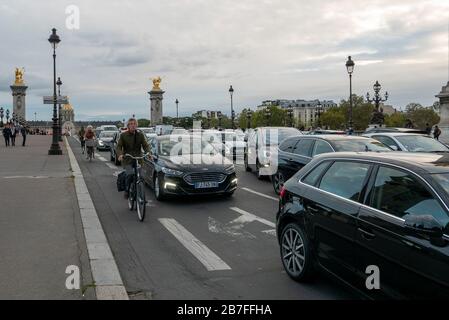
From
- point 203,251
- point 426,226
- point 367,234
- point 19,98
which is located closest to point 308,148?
point 203,251

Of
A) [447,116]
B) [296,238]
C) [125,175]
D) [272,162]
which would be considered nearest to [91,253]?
[296,238]

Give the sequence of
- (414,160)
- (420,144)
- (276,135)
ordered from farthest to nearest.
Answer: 1. (276,135)
2. (420,144)
3. (414,160)

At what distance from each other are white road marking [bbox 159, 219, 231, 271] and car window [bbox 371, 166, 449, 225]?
2376 millimetres

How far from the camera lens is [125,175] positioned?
10.3 metres

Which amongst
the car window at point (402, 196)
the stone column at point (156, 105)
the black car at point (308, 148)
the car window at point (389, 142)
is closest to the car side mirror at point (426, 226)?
the car window at point (402, 196)

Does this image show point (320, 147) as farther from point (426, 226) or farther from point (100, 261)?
point (426, 226)

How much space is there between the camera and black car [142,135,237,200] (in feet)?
35.3

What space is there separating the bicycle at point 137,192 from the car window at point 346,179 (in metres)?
4.63

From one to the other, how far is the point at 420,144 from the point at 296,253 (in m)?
9.47

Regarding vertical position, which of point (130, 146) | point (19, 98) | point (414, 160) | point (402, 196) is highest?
point (19, 98)

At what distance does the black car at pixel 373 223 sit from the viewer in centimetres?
Result: 358

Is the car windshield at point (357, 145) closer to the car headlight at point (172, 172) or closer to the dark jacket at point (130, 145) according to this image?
the car headlight at point (172, 172)

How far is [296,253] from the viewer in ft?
17.7
